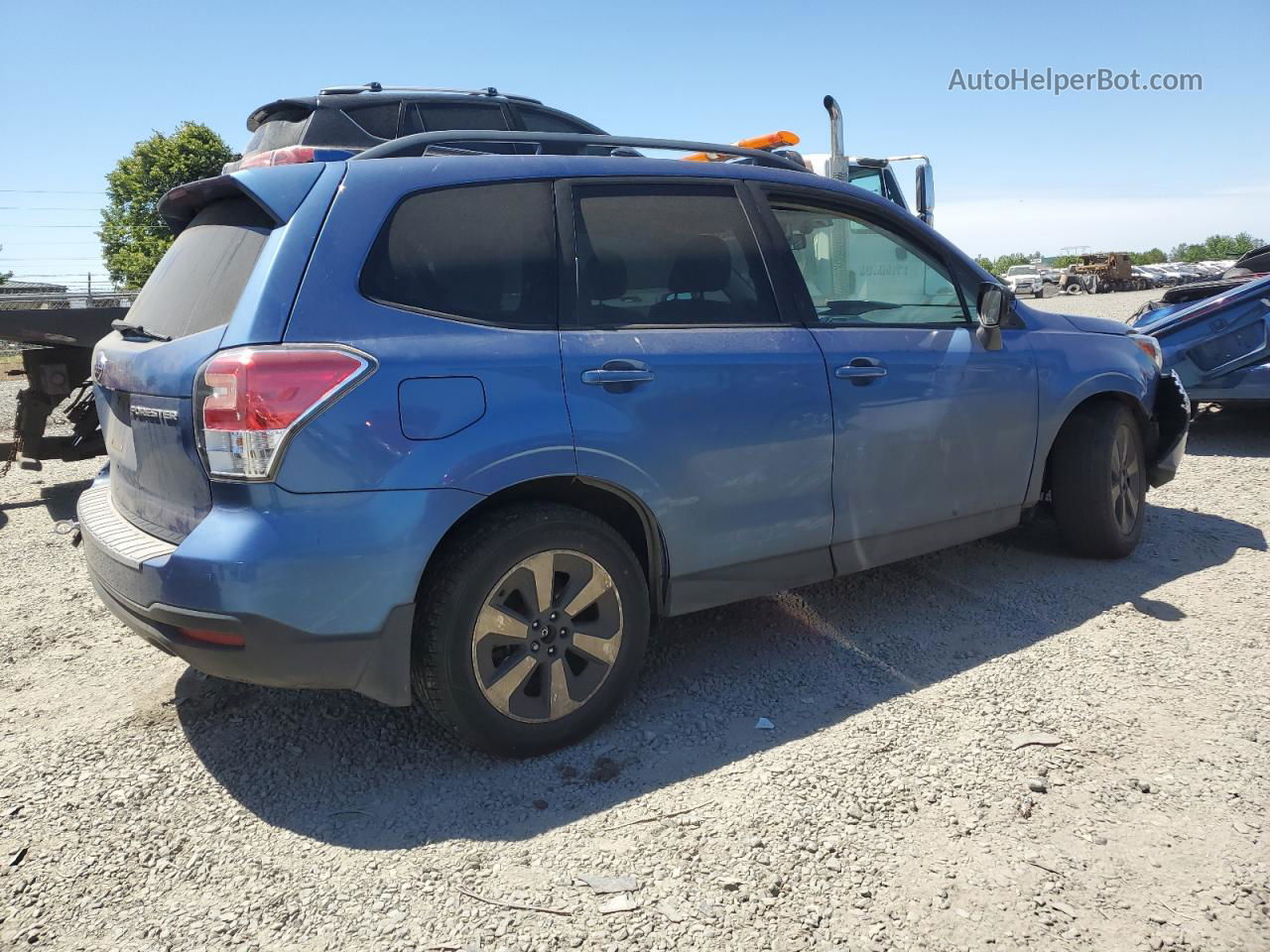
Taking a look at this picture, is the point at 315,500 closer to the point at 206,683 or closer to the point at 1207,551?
the point at 206,683

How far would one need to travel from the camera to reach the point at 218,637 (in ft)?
8.55

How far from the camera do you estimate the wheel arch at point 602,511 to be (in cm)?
288

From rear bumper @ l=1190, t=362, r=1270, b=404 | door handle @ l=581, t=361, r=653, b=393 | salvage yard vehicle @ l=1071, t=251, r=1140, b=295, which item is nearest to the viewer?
door handle @ l=581, t=361, r=653, b=393

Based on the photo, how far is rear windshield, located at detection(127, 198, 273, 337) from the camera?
2.80 metres

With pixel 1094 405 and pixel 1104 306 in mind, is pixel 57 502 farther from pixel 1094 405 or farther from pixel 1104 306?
pixel 1104 306

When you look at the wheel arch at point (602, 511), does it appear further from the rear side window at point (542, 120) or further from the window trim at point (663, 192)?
the rear side window at point (542, 120)

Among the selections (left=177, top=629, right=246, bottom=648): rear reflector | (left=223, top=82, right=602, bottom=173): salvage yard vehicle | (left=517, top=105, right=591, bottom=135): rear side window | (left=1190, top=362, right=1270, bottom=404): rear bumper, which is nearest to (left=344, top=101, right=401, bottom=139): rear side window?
(left=223, top=82, right=602, bottom=173): salvage yard vehicle

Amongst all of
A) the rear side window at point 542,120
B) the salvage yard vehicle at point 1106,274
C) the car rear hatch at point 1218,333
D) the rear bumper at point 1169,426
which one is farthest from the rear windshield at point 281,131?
the salvage yard vehicle at point 1106,274

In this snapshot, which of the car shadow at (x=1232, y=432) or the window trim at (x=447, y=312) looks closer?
the window trim at (x=447, y=312)

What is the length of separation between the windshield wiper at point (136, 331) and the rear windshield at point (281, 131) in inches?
206

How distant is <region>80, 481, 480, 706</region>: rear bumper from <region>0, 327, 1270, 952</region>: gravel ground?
0.48m

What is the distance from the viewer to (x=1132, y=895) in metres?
2.29

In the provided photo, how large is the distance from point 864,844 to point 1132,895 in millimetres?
637

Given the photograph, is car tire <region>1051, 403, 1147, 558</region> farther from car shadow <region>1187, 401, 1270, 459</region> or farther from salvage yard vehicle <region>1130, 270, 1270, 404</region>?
car shadow <region>1187, 401, 1270, 459</region>
